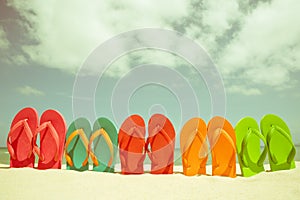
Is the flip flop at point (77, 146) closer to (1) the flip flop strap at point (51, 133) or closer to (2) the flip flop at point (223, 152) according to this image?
(1) the flip flop strap at point (51, 133)

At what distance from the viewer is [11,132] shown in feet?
16.5

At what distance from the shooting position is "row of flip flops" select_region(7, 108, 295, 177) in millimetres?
4617

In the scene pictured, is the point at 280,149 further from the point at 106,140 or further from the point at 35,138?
the point at 35,138

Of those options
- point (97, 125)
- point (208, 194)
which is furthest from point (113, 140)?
point (208, 194)

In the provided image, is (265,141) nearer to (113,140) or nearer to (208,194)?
(208,194)

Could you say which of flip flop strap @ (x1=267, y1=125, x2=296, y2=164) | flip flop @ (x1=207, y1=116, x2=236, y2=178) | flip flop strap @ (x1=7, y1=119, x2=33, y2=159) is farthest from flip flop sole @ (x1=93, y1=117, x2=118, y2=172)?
flip flop strap @ (x1=267, y1=125, x2=296, y2=164)

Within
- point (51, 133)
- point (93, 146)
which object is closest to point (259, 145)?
point (93, 146)

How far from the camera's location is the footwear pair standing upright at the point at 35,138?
16.0ft

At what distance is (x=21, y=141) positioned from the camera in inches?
198

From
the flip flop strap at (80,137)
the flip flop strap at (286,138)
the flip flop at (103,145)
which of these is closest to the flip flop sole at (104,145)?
the flip flop at (103,145)

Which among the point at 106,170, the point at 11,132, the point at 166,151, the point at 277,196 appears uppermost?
the point at 11,132

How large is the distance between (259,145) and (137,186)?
86.8 inches

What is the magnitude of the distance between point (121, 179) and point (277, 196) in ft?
6.33

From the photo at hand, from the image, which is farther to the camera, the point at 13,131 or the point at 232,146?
the point at 13,131
